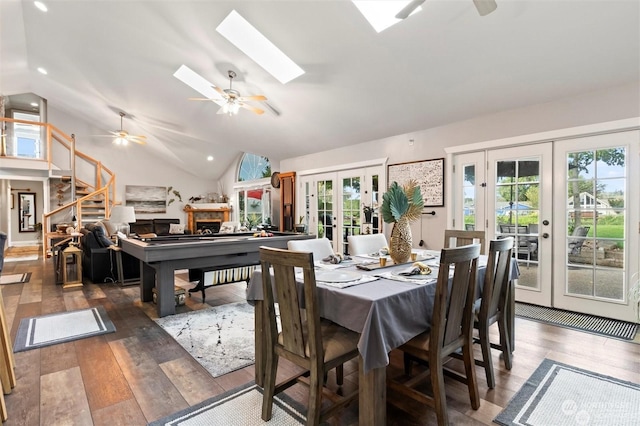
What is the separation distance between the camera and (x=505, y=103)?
394cm

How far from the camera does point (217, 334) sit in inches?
122

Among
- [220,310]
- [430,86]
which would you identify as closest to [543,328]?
[430,86]

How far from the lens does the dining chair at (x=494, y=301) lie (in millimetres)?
2059

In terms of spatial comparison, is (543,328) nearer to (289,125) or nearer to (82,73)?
(289,125)

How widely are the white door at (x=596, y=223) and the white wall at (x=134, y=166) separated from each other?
9726 millimetres

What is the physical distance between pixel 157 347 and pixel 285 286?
1838 millimetres

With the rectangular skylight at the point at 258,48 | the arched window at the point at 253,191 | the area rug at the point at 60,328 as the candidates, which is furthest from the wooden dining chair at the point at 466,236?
the arched window at the point at 253,191

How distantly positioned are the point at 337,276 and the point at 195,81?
5111mm

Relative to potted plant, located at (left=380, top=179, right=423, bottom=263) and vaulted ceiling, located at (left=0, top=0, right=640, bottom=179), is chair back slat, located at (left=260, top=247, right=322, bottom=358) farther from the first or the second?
vaulted ceiling, located at (left=0, top=0, right=640, bottom=179)

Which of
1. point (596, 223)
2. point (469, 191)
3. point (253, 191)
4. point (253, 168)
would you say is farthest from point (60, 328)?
point (253, 168)

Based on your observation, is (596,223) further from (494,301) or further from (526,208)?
(494,301)

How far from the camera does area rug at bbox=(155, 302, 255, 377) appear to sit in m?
2.56

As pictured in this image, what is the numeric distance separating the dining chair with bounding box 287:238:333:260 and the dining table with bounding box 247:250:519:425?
0.50 meters

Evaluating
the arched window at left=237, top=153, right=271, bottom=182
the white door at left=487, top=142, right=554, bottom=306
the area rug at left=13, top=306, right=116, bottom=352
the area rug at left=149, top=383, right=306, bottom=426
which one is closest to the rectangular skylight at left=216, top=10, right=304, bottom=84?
the white door at left=487, top=142, right=554, bottom=306
